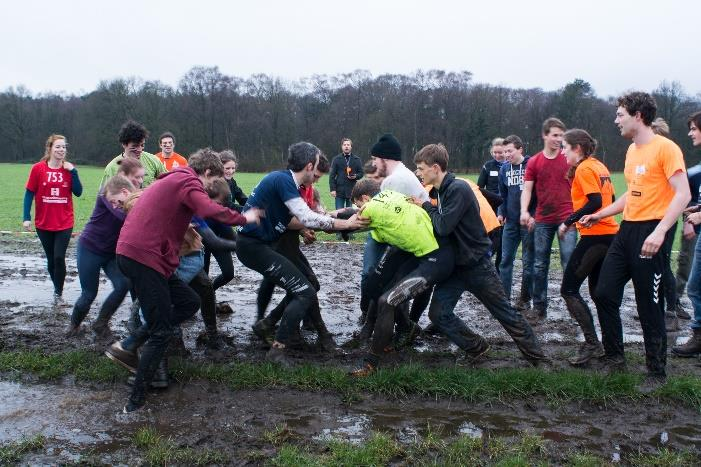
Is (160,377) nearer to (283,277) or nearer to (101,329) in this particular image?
(283,277)

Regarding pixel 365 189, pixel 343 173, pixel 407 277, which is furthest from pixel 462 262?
pixel 343 173

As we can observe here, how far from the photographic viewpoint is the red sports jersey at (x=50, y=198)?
24.5ft

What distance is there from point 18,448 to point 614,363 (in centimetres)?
474

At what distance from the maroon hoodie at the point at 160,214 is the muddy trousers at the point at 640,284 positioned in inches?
130

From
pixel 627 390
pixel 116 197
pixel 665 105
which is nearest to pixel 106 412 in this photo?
pixel 116 197

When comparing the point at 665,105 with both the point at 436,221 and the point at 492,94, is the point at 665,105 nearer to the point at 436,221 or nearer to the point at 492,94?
the point at 492,94

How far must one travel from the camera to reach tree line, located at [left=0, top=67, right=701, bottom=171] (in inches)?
2881

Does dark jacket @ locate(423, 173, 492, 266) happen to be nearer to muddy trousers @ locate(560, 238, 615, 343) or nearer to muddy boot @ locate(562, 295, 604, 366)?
muddy trousers @ locate(560, 238, 615, 343)

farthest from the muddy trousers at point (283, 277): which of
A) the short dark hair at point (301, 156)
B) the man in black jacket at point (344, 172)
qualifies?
the man in black jacket at point (344, 172)

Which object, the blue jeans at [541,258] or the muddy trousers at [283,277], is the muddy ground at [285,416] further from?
the blue jeans at [541,258]

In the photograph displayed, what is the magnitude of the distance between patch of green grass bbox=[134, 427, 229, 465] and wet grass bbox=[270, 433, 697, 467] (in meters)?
0.40

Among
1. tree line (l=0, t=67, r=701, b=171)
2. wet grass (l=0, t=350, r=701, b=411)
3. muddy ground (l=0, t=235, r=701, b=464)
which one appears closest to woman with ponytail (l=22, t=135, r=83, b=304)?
muddy ground (l=0, t=235, r=701, b=464)

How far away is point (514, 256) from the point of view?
25.0 ft

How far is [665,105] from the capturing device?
233 ft
